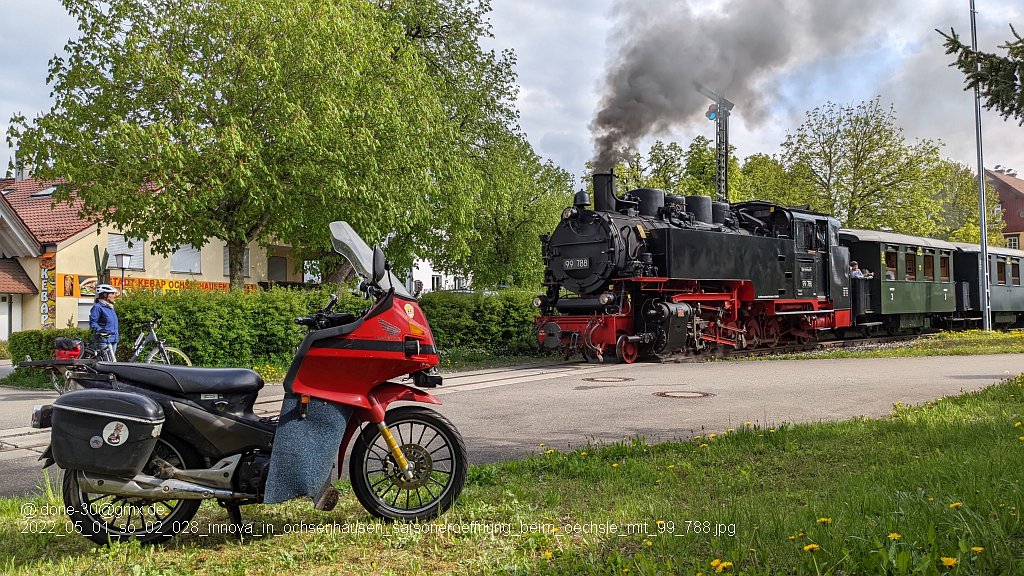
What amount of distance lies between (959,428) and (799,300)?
41.4 feet

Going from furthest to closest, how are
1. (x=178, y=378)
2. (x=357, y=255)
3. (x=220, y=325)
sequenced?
(x=220, y=325) → (x=357, y=255) → (x=178, y=378)

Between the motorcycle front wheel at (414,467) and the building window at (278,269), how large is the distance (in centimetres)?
3370

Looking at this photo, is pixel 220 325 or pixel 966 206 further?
pixel 966 206

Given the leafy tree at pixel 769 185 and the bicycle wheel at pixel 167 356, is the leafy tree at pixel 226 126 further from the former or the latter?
the leafy tree at pixel 769 185

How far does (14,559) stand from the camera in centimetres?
379

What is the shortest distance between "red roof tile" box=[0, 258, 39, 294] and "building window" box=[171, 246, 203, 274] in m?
5.48

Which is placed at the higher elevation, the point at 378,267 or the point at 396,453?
the point at 378,267

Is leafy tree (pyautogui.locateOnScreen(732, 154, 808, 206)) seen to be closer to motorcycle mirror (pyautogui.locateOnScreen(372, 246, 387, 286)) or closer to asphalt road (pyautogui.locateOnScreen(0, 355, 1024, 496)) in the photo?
asphalt road (pyautogui.locateOnScreen(0, 355, 1024, 496))

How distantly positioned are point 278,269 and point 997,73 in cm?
3388

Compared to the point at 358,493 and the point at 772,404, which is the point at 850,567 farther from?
the point at 772,404

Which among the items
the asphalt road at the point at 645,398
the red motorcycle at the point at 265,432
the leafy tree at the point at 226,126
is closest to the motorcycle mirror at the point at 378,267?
the red motorcycle at the point at 265,432

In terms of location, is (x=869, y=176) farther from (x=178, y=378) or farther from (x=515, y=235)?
(x=178, y=378)

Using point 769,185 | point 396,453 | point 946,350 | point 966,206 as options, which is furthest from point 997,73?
point 966,206

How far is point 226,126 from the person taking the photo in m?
14.8
